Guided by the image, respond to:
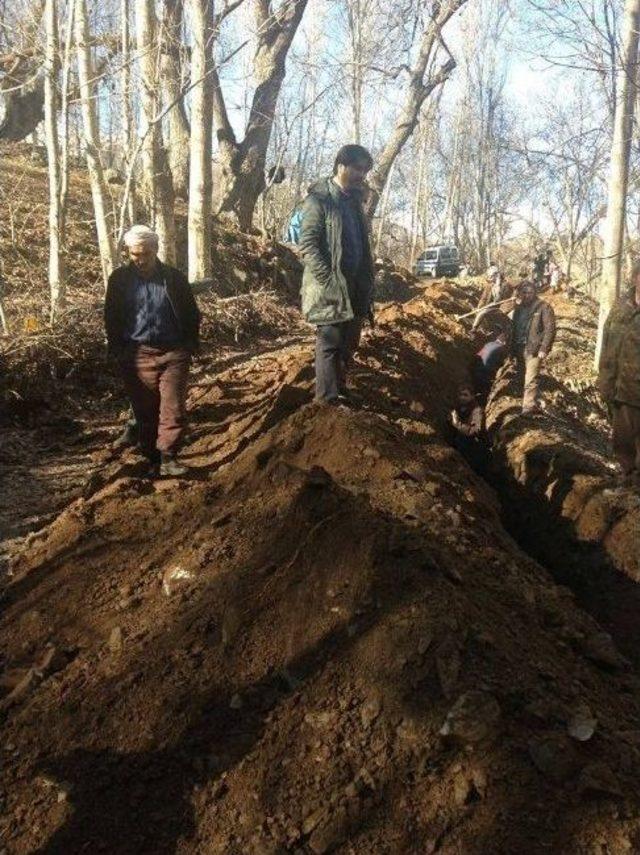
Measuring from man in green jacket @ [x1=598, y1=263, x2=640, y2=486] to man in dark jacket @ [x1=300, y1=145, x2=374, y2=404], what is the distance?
212cm

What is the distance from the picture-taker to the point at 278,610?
3.06m

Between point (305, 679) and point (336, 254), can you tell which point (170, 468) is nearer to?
point (336, 254)

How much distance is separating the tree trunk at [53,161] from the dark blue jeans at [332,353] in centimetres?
395

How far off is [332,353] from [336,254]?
744 millimetres

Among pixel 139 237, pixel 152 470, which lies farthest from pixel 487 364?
pixel 139 237

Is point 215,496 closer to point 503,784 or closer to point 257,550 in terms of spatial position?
point 257,550

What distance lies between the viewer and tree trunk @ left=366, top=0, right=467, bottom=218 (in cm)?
1930

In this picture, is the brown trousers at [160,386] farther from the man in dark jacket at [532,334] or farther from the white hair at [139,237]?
the man in dark jacket at [532,334]

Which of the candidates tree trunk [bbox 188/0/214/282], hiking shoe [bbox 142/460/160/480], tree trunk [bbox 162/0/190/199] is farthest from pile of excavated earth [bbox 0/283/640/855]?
tree trunk [bbox 188/0/214/282]

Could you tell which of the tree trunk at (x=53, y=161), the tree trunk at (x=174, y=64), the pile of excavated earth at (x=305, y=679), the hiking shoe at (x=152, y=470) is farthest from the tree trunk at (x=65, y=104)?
the pile of excavated earth at (x=305, y=679)

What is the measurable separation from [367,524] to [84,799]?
165 centimetres

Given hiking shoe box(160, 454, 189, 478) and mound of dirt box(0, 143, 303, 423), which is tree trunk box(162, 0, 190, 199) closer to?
mound of dirt box(0, 143, 303, 423)

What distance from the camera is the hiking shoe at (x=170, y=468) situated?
17.2 ft

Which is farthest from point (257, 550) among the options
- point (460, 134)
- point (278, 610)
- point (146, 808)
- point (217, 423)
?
point (460, 134)
